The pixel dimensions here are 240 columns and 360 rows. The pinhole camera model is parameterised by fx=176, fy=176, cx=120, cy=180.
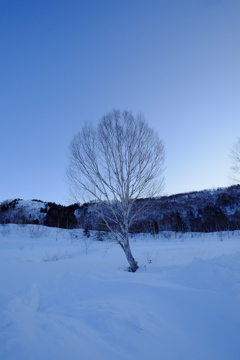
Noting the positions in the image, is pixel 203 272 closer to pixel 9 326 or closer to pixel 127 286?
pixel 127 286

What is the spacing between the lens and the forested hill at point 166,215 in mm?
29984

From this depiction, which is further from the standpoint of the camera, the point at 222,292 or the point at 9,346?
the point at 222,292

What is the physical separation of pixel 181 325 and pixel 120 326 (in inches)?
36.9

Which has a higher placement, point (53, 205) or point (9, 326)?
point (53, 205)

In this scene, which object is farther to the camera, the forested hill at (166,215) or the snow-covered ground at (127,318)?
the forested hill at (166,215)

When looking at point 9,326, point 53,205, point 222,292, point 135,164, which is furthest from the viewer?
point 53,205

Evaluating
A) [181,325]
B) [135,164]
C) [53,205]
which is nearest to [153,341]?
[181,325]

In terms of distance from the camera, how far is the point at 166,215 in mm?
36219

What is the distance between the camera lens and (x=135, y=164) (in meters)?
7.35

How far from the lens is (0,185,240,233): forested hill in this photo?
2998cm

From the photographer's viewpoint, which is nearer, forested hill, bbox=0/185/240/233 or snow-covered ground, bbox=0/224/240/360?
snow-covered ground, bbox=0/224/240/360

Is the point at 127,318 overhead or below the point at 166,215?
below

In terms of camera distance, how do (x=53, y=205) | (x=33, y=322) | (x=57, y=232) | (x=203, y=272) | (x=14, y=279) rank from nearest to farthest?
1. (x=33, y=322)
2. (x=203, y=272)
3. (x=14, y=279)
4. (x=57, y=232)
5. (x=53, y=205)

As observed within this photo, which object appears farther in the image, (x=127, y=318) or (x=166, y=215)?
(x=166, y=215)
